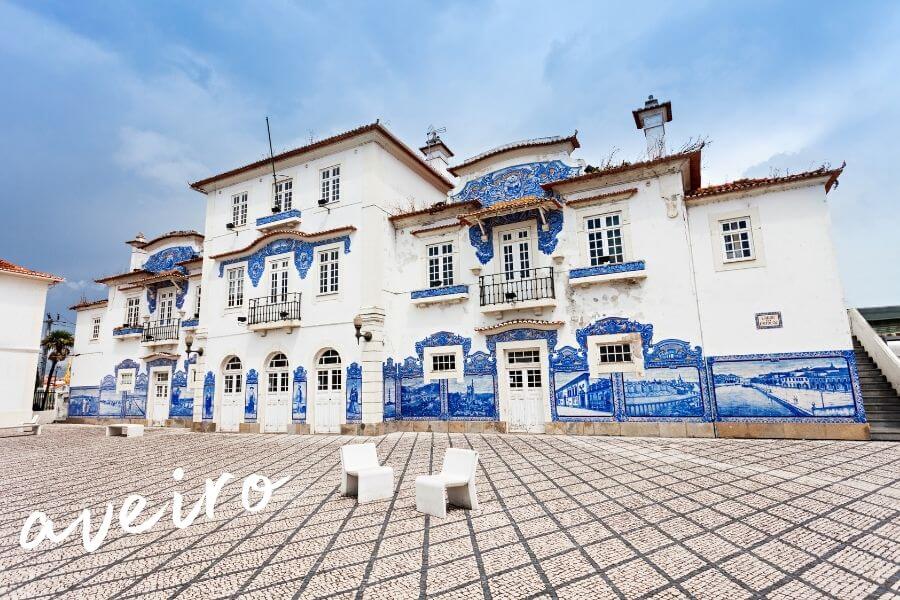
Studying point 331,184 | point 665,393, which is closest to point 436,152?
point 331,184

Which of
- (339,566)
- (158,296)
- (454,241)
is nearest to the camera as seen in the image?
(339,566)

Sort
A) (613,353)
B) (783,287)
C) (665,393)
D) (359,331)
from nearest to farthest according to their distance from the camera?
(783,287), (665,393), (613,353), (359,331)

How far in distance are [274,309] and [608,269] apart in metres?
11.1

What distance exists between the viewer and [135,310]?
74.8 feet

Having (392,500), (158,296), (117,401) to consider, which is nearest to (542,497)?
(392,500)

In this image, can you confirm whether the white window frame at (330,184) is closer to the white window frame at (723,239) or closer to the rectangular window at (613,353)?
the rectangular window at (613,353)

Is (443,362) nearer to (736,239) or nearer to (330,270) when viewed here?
(330,270)

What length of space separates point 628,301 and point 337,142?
35.5ft

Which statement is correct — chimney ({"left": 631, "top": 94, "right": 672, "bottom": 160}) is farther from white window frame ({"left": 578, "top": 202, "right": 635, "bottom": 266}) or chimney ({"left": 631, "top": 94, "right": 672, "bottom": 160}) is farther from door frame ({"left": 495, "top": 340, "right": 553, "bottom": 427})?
door frame ({"left": 495, "top": 340, "right": 553, "bottom": 427})

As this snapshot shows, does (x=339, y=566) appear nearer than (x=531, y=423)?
Yes

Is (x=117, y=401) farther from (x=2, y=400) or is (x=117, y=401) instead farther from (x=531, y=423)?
(x=531, y=423)

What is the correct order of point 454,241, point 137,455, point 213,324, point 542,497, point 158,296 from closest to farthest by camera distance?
point 542,497
point 137,455
point 454,241
point 213,324
point 158,296

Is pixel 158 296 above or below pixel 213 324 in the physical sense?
above

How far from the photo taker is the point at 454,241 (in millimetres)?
15016
